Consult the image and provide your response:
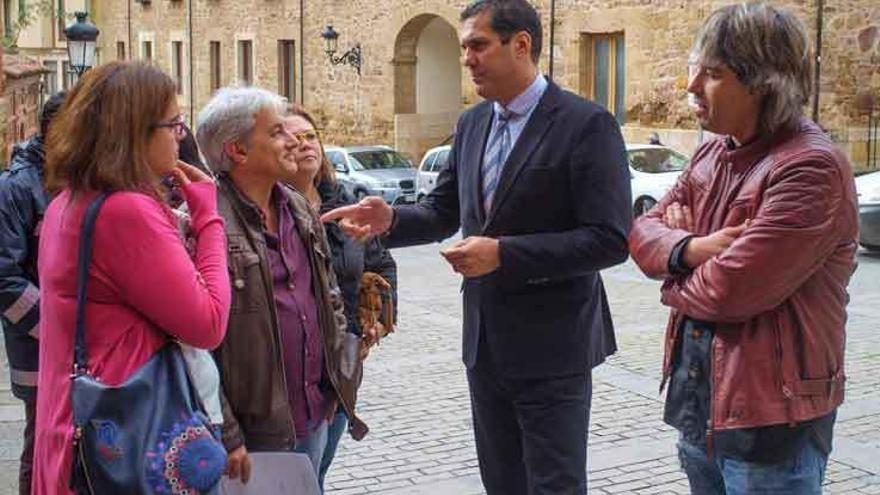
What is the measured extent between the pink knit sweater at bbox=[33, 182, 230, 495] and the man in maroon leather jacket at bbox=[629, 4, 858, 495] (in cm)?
115

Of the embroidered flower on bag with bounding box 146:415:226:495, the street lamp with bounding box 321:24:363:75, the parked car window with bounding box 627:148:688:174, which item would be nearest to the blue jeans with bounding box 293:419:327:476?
the embroidered flower on bag with bounding box 146:415:226:495

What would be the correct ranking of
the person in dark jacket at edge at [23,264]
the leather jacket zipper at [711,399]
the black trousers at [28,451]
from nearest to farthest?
the leather jacket zipper at [711,399] < the person in dark jacket at edge at [23,264] < the black trousers at [28,451]

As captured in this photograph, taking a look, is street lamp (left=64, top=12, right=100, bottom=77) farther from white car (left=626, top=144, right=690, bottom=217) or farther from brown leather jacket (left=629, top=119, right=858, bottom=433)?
brown leather jacket (left=629, top=119, right=858, bottom=433)

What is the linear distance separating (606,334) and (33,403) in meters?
2.18

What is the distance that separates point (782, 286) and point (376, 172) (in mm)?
23337

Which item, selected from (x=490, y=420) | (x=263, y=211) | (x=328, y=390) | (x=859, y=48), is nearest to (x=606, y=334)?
(x=490, y=420)

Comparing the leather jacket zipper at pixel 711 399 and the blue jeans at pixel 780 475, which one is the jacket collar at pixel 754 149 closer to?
the leather jacket zipper at pixel 711 399

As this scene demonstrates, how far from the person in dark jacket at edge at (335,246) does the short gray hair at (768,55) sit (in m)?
1.45

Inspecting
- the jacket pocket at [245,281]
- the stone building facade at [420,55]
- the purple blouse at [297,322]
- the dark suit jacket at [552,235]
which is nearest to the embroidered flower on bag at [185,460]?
the jacket pocket at [245,281]

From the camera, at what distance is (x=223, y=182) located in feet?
11.6

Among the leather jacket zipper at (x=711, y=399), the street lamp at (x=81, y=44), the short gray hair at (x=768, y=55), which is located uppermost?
the street lamp at (x=81, y=44)

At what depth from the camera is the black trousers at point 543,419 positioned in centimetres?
367

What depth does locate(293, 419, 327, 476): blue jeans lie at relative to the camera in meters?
3.65

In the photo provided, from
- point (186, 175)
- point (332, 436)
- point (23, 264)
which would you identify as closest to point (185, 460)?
point (186, 175)
